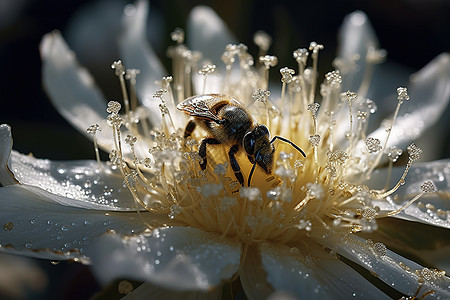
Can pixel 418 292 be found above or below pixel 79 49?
below

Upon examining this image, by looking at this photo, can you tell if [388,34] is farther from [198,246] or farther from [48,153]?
[198,246]

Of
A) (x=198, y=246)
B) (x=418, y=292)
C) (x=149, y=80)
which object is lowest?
(x=418, y=292)

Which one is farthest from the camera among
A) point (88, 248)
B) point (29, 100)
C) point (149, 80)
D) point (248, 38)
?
point (29, 100)

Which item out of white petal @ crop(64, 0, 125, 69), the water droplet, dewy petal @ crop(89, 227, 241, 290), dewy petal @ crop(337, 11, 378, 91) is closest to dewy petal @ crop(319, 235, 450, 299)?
dewy petal @ crop(89, 227, 241, 290)

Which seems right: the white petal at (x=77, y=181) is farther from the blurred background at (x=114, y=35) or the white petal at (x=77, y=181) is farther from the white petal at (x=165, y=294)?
the blurred background at (x=114, y=35)

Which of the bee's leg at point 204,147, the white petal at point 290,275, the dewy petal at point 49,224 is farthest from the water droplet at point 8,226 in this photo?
the white petal at point 290,275

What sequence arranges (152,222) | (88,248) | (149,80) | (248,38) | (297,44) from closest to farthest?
(88,248) < (152,222) < (149,80) < (297,44) < (248,38)

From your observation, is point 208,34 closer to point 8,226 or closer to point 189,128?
point 189,128

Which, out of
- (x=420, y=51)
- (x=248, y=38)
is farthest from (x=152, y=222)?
(x=420, y=51)

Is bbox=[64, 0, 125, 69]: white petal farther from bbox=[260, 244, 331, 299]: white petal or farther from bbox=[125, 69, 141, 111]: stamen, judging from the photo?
bbox=[260, 244, 331, 299]: white petal
